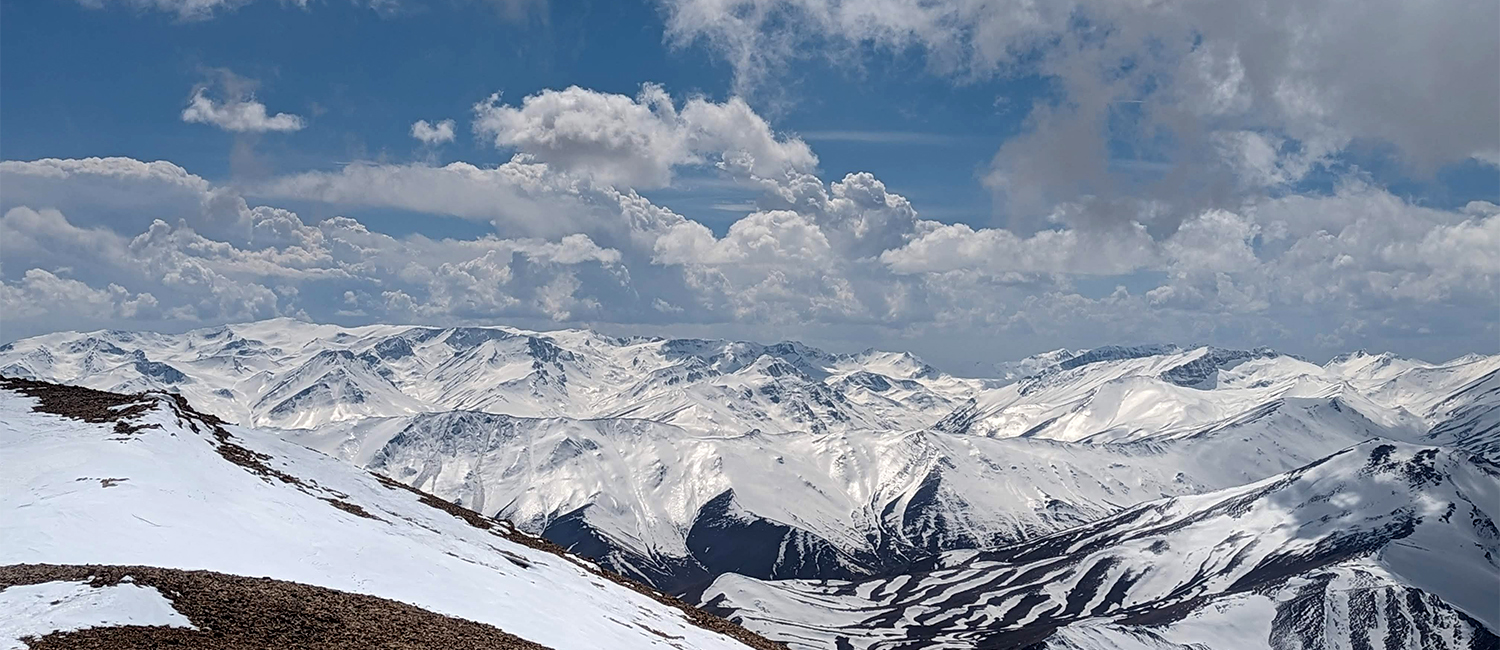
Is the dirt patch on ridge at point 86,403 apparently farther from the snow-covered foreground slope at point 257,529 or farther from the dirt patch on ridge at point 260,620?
the dirt patch on ridge at point 260,620

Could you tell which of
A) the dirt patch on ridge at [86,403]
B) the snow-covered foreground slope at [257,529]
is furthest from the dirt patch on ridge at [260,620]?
the dirt patch on ridge at [86,403]

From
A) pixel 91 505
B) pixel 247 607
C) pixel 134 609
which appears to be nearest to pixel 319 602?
pixel 247 607

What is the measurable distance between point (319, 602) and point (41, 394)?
189 ft

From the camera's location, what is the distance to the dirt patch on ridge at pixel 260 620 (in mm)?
34219

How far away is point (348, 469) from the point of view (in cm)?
8812

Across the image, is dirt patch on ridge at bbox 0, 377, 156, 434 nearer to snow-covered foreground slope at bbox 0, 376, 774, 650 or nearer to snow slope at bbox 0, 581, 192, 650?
snow-covered foreground slope at bbox 0, 376, 774, 650

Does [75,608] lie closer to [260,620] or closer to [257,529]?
[260,620]

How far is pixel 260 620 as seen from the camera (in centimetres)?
3800

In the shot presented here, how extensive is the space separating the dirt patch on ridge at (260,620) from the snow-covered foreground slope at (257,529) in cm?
189

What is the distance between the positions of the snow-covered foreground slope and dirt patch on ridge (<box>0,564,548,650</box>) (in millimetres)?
1890

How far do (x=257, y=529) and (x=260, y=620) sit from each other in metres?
19.5

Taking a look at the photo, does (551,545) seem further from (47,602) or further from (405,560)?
(47,602)

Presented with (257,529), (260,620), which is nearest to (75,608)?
(260,620)

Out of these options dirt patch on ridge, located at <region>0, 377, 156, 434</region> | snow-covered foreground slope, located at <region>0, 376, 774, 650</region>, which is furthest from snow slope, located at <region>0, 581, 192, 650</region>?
dirt patch on ridge, located at <region>0, 377, 156, 434</region>
